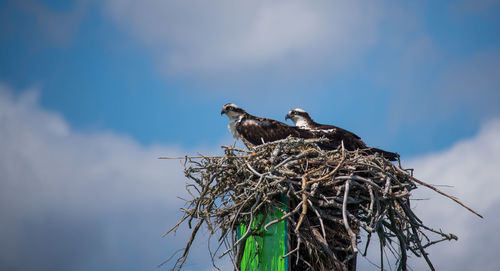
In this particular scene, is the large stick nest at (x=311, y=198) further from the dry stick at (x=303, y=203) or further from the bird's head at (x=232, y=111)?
the bird's head at (x=232, y=111)

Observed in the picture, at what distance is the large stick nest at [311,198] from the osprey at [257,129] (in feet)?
4.37

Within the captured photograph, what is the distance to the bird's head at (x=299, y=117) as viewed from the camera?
11485 mm

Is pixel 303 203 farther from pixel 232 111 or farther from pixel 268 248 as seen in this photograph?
pixel 232 111

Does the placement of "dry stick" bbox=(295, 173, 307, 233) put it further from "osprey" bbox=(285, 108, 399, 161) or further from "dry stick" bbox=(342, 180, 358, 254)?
"osprey" bbox=(285, 108, 399, 161)

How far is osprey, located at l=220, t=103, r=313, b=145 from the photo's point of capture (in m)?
10.2

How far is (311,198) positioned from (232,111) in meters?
3.80

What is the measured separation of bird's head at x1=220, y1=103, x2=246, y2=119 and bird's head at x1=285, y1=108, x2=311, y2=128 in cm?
120

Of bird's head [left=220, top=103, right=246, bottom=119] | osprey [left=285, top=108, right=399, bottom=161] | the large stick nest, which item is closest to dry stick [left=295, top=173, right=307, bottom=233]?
the large stick nest

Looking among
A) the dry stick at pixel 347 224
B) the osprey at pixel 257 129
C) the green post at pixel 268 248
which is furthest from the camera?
the osprey at pixel 257 129

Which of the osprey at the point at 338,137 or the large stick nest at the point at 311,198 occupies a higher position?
the osprey at the point at 338,137

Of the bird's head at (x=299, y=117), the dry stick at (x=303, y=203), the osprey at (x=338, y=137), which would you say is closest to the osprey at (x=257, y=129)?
the osprey at (x=338, y=137)

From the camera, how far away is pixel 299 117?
11.6 m

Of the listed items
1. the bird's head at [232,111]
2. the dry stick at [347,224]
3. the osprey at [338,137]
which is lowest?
the dry stick at [347,224]

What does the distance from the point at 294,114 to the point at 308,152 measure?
3.49 m
